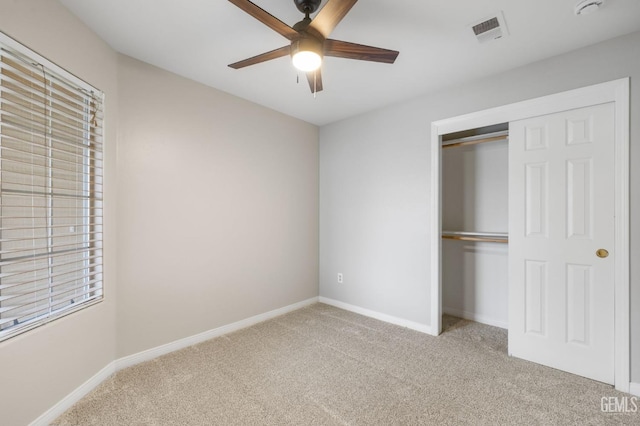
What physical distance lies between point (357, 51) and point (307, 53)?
328 millimetres

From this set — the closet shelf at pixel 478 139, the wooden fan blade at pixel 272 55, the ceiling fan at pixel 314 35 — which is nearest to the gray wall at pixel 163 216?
the wooden fan blade at pixel 272 55

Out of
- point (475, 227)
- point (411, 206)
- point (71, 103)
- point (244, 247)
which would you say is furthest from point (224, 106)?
point (475, 227)

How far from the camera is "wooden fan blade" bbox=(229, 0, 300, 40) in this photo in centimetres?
136

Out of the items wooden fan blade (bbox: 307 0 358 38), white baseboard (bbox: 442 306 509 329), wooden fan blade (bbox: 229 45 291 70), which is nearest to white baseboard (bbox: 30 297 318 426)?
white baseboard (bbox: 442 306 509 329)

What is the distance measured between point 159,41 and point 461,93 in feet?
8.96

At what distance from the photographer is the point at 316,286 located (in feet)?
13.8

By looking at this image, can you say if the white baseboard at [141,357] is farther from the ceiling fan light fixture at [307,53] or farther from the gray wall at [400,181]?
the ceiling fan light fixture at [307,53]

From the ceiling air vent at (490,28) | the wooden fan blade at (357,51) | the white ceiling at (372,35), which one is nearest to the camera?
the wooden fan blade at (357,51)

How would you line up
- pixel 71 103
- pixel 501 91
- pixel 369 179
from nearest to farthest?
pixel 71 103 → pixel 501 91 → pixel 369 179

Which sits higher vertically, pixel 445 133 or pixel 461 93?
pixel 461 93

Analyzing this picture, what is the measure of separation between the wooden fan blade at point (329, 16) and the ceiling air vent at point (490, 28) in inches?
44.0

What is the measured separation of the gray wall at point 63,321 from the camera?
154 centimetres

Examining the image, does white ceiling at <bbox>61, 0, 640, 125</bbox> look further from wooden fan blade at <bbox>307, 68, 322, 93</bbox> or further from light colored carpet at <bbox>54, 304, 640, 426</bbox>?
light colored carpet at <bbox>54, 304, 640, 426</bbox>

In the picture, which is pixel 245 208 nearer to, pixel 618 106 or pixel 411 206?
→ pixel 411 206
